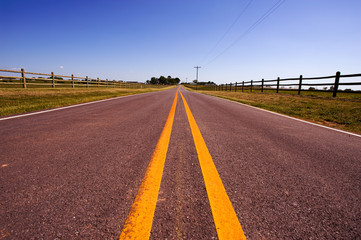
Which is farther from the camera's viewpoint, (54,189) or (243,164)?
(243,164)

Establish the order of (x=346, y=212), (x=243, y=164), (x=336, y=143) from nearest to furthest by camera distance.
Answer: (x=346, y=212)
(x=243, y=164)
(x=336, y=143)

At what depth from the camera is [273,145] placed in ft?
8.75

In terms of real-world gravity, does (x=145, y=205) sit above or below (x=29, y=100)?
below

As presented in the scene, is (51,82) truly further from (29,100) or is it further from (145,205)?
(145,205)

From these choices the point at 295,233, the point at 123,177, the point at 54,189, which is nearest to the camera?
the point at 295,233

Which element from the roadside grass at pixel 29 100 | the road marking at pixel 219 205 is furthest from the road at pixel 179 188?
the roadside grass at pixel 29 100

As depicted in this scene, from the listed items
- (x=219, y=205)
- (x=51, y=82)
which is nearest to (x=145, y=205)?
(x=219, y=205)

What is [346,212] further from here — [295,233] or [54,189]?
[54,189]

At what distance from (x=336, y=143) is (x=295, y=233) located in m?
2.69

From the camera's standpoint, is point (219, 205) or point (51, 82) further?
point (51, 82)

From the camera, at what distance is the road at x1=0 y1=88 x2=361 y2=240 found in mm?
1061

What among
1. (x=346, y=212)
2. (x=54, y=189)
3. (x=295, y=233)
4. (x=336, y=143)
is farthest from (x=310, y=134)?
(x=54, y=189)

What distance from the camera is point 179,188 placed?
145 centimetres

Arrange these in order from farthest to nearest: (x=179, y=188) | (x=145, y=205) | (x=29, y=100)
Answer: (x=29, y=100) < (x=179, y=188) < (x=145, y=205)
